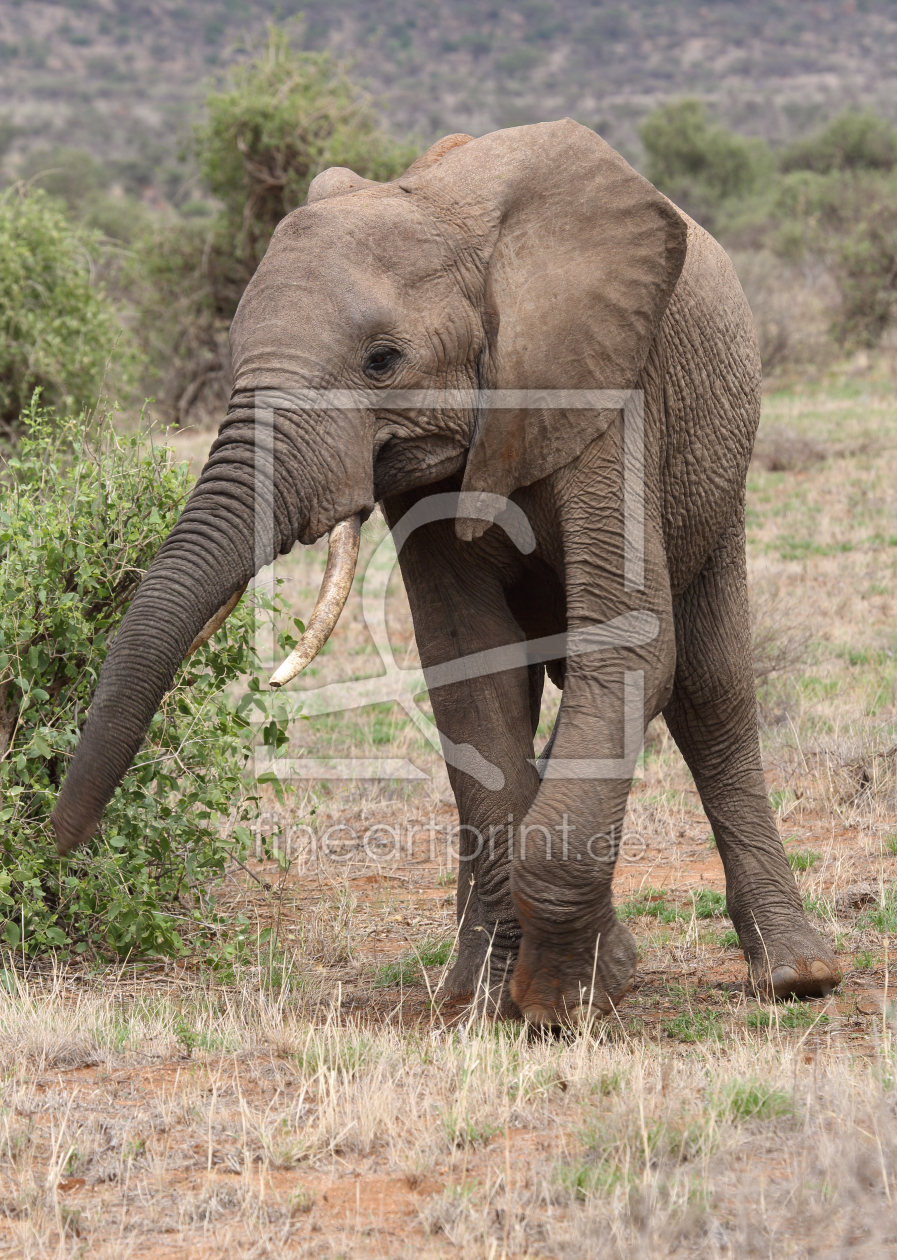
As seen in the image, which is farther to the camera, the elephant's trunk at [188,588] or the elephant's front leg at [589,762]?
the elephant's front leg at [589,762]

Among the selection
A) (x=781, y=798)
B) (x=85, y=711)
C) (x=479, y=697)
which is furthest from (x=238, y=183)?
(x=479, y=697)

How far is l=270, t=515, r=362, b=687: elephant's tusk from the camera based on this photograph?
4066mm

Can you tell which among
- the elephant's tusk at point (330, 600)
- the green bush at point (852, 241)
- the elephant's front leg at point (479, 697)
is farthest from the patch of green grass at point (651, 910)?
the green bush at point (852, 241)

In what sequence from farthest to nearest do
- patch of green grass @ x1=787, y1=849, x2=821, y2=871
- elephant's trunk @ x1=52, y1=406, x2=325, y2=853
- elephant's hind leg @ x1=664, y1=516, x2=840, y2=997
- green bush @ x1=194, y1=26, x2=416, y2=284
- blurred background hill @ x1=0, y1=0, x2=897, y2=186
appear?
blurred background hill @ x1=0, y1=0, x2=897, y2=186 < green bush @ x1=194, y1=26, x2=416, y2=284 < patch of green grass @ x1=787, y1=849, x2=821, y2=871 < elephant's hind leg @ x1=664, y1=516, x2=840, y2=997 < elephant's trunk @ x1=52, y1=406, x2=325, y2=853

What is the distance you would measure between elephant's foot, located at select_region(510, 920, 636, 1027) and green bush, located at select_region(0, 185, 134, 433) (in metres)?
10.4

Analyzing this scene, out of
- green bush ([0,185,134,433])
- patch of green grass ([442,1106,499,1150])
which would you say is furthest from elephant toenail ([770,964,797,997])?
green bush ([0,185,134,433])

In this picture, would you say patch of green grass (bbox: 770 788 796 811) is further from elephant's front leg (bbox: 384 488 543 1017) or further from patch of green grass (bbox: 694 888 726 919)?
elephant's front leg (bbox: 384 488 543 1017)

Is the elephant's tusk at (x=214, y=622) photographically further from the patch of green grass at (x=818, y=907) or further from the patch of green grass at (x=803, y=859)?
the patch of green grass at (x=803, y=859)

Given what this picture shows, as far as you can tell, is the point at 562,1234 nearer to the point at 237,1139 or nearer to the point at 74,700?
the point at 237,1139

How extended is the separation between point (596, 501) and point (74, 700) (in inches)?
85.1

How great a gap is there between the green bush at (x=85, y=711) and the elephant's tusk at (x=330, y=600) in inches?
59.0

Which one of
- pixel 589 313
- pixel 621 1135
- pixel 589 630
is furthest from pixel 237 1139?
pixel 589 313

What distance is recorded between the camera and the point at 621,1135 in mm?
3527

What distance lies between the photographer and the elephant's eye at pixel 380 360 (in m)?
4.24
